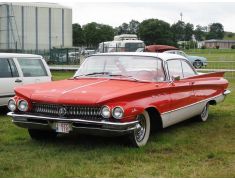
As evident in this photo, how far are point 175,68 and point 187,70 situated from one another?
2.15 ft

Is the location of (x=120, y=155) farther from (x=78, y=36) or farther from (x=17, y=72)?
(x=78, y=36)

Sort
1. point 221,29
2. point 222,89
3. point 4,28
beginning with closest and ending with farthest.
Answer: point 222,89 → point 4,28 → point 221,29

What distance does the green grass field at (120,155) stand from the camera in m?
5.63

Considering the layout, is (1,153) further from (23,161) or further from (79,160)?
(79,160)

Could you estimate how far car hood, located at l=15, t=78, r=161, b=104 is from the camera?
6492mm

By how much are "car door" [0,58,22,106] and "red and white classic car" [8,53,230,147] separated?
258cm

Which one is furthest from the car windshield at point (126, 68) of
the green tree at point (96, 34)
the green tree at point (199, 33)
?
the green tree at point (199, 33)

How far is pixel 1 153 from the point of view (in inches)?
261

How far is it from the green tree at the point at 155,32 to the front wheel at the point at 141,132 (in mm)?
75952

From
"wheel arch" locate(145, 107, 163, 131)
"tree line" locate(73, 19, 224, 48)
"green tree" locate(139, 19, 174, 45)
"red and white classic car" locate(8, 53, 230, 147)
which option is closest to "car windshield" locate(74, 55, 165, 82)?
"red and white classic car" locate(8, 53, 230, 147)

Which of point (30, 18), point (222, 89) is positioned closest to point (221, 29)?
point (30, 18)

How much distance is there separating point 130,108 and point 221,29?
142 m

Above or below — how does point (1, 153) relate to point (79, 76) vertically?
below

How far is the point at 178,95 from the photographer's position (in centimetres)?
806
